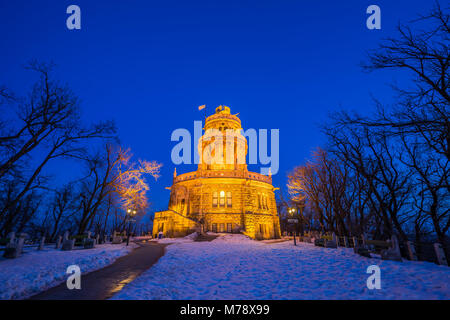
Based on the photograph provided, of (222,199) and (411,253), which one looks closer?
(411,253)

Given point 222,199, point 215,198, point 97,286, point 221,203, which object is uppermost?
point 215,198

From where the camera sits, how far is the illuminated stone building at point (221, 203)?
2691cm

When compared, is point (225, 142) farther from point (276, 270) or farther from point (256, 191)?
point (276, 270)

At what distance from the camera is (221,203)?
92.4ft

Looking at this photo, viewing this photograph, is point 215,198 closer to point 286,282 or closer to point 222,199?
point 222,199

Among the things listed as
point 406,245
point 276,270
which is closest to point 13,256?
point 276,270

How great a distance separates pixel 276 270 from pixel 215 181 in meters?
21.3

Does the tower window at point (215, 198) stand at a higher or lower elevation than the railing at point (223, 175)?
lower

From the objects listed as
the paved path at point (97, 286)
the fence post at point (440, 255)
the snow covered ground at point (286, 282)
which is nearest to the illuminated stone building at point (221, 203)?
the paved path at point (97, 286)

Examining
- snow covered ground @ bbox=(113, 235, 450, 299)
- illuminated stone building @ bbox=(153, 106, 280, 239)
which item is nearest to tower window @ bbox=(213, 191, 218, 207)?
illuminated stone building @ bbox=(153, 106, 280, 239)

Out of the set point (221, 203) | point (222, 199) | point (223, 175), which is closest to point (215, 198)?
point (222, 199)

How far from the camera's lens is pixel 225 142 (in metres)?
35.5

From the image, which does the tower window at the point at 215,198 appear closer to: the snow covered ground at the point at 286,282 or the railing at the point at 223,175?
the railing at the point at 223,175
